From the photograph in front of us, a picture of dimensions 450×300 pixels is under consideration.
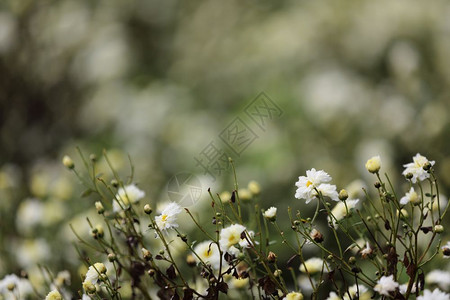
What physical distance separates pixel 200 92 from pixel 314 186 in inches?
105

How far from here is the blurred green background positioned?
2.40 meters

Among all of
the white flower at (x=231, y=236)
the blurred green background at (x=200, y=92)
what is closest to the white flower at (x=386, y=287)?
the white flower at (x=231, y=236)

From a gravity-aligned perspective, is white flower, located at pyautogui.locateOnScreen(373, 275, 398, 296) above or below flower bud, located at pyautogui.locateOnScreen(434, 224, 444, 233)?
below

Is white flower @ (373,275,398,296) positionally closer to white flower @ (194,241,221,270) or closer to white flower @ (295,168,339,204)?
white flower @ (295,168,339,204)

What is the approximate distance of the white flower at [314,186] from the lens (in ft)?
3.05

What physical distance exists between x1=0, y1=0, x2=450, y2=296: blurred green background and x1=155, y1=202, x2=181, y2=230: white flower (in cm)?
97

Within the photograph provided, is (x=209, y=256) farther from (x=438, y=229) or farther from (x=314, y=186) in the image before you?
(x=438, y=229)

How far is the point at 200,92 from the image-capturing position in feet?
11.6

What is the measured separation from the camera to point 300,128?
2.73m

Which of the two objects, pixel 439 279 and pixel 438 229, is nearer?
pixel 438 229

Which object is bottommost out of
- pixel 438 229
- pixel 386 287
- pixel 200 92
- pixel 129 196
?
pixel 386 287

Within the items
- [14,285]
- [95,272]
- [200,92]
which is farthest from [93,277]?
[200,92]

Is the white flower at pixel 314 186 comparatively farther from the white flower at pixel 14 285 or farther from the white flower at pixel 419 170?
the white flower at pixel 14 285

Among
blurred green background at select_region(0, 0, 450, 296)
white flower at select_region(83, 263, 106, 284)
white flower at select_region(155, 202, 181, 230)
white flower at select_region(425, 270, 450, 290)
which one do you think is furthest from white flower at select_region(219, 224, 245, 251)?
blurred green background at select_region(0, 0, 450, 296)
